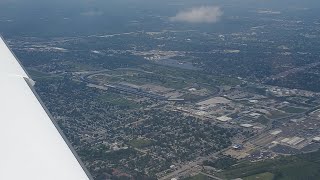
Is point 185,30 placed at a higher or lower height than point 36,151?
lower

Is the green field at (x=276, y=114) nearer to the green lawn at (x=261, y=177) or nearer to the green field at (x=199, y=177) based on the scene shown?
the green lawn at (x=261, y=177)

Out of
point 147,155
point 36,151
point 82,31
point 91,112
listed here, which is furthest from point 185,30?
point 36,151

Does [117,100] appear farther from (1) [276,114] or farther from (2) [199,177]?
(2) [199,177]

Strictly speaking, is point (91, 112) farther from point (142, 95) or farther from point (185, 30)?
point (185, 30)

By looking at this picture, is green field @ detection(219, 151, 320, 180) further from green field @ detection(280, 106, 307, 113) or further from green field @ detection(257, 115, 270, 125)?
green field @ detection(280, 106, 307, 113)

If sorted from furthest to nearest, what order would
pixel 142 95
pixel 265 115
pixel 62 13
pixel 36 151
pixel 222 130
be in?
pixel 62 13
pixel 142 95
pixel 265 115
pixel 222 130
pixel 36 151

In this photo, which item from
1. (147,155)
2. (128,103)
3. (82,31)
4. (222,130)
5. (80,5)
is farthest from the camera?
(80,5)

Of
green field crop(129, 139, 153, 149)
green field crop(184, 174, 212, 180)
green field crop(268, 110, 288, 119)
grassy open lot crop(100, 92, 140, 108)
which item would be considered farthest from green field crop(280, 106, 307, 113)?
green field crop(184, 174, 212, 180)
